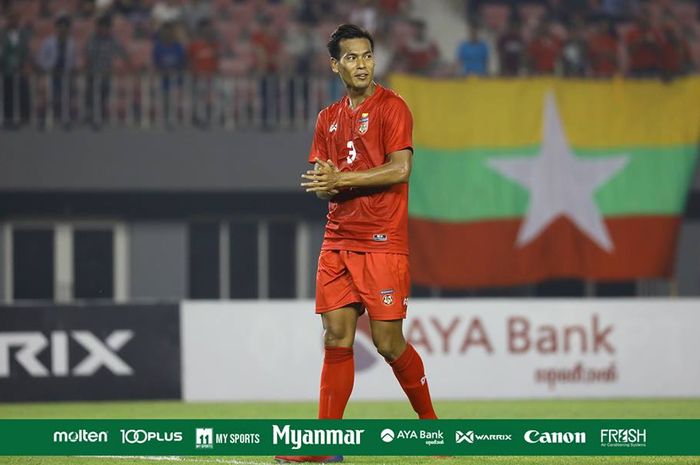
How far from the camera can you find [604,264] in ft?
64.5

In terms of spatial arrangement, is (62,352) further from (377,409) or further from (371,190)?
(371,190)

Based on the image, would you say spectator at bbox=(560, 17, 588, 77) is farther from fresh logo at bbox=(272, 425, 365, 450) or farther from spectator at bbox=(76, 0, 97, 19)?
fresh logo at bbox=(272, 425, 365, 450)

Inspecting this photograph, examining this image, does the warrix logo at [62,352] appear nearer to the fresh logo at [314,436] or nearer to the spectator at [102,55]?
the spectator at [102,55]

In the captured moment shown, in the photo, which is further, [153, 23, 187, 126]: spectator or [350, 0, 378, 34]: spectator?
[350, 0, 378, 34]: spectator

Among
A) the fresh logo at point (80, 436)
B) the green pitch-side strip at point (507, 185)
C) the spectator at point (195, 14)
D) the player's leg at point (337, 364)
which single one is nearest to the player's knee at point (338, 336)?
the player's leg at point (337, 364)

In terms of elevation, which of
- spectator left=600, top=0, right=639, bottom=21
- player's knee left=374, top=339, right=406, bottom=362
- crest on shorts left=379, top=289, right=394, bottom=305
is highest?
Result: spectator left=600, top=0, right=639, bottom=21

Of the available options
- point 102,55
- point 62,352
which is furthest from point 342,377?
point 102,55

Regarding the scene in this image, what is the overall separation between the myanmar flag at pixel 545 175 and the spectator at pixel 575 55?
2.54 feet

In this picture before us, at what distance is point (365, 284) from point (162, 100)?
556 inches

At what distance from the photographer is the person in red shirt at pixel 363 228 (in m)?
7.14

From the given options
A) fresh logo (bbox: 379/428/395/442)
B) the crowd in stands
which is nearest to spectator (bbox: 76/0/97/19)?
the crowd in stands

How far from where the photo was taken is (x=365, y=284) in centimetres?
717

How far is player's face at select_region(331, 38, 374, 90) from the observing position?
7.20 metres

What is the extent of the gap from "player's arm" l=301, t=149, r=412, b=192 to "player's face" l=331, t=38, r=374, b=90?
47 centimetres
